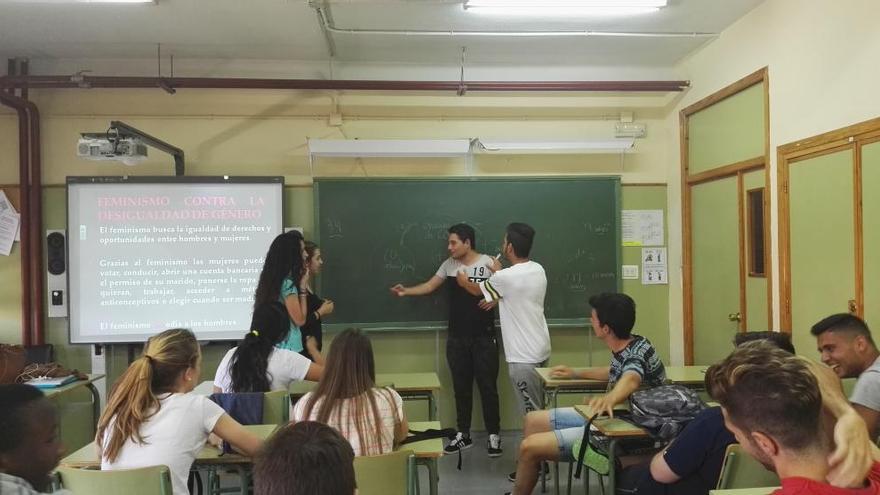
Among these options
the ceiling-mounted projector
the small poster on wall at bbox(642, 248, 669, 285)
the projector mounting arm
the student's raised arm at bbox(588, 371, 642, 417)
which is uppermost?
the projector mounting arm

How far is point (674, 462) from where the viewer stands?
2314 millimetres

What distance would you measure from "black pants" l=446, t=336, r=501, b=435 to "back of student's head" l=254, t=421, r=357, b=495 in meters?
3.80

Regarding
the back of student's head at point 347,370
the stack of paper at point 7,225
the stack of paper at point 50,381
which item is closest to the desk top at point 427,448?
the back of student's head at point 347,370

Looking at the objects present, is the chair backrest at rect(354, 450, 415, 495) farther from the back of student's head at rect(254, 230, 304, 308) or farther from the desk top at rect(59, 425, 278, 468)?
the back of student's head at rect(254, 230, 304, 308)

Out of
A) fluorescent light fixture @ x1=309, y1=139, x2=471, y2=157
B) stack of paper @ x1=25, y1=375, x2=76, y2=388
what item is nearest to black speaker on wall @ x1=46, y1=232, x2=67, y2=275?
stack of paper @ x1=25, y1=375, x2=76, y2=388

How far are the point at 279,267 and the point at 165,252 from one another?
1.82 metres

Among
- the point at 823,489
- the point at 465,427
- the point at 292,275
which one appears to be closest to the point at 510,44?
the point at 292,275

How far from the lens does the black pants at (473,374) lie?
4.90 metres

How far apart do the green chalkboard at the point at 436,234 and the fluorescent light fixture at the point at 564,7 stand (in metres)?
1.48

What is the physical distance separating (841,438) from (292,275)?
9.58 feet

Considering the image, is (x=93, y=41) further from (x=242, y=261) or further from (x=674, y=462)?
(x=674, y=462)

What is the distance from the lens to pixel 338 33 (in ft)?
14.8

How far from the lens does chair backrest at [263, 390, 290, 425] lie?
9.85 feet

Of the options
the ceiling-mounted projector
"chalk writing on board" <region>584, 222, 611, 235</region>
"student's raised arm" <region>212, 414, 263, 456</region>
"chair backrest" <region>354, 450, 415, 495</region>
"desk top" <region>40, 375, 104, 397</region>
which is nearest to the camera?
"chair backrest" <region>354, 450, 415, 495</region>
